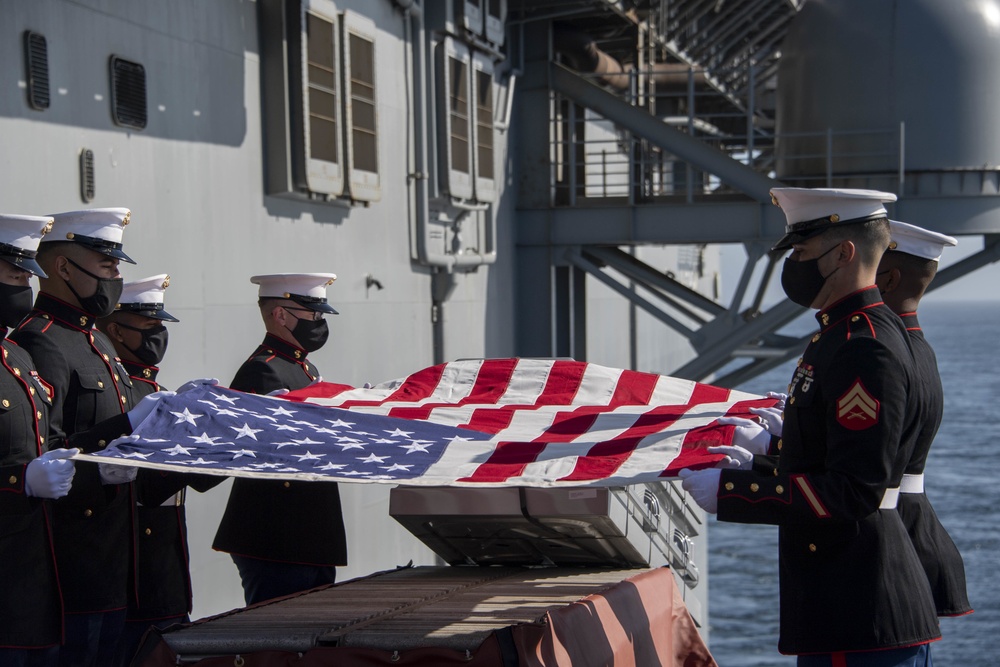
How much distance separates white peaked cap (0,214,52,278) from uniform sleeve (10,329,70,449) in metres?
0.40

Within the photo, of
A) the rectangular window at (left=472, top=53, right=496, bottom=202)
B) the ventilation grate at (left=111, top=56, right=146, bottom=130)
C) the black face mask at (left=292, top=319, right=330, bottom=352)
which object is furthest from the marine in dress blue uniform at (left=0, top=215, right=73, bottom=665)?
the rectangular window at (left=472, top=53, right=496, bottom=202)

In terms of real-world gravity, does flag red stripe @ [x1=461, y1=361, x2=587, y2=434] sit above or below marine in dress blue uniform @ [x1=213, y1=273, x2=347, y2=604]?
above

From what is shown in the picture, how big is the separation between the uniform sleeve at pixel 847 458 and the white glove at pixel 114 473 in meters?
1.83

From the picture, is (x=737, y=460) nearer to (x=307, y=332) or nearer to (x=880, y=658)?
(x=880, y=658)

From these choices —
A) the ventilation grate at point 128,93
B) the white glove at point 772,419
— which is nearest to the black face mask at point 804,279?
the white glove at point 772,419

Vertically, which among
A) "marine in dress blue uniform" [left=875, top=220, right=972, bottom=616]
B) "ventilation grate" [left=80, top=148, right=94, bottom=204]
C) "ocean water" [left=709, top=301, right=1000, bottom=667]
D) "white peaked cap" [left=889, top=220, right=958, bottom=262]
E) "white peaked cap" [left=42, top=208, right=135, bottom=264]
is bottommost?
"ocean water" [left=709, top=301, right=1000, bottom=667]

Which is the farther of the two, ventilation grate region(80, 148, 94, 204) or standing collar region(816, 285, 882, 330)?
ventilation grate region(80, 148, 94, 204)

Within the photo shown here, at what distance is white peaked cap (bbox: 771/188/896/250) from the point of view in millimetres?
3219

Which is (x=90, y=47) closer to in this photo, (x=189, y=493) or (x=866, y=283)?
(x=189, y=493)

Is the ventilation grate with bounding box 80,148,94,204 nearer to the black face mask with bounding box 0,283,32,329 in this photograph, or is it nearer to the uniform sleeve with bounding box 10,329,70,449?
the uniform sleeve with bounding box 10,329,70,449

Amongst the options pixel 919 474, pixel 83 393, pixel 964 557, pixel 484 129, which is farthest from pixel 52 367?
pixel 964 557

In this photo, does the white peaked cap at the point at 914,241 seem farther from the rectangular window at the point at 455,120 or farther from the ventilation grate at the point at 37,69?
the rectangular window at the point at 455,120

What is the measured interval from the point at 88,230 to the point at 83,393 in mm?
530

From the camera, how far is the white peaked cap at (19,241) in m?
3.46
